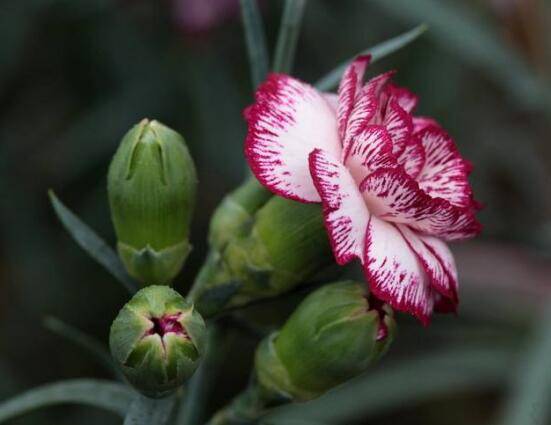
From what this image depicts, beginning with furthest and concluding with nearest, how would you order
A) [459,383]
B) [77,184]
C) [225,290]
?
[77,184]
[459,383]
[225,290]

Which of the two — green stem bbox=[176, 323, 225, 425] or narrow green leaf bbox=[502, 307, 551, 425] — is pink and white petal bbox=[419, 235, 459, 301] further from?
narrow green leaf bbox=[502, 307, 551, 425]

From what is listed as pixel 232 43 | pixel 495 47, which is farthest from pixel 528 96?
pixel 232 43

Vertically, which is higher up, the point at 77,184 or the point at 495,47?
the point at 495,47

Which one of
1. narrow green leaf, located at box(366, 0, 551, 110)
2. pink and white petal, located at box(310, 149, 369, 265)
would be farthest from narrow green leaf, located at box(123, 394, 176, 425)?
narrow green leaf, located at box(366, 0, 551, 110)

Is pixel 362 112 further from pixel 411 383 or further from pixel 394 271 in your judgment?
pixel 411 383

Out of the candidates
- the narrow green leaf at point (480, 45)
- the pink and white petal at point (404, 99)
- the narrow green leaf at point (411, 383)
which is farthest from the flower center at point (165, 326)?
the narrow green leaf at point (480, 45)

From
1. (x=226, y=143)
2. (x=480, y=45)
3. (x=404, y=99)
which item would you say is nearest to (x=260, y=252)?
A: (x=404, y=99)

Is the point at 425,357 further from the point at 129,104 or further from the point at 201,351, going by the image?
the point at 201,351
